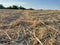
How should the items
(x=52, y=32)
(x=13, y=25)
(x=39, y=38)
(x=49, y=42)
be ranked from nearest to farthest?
(x=49, y=42) → (x=39, y=38) → (x=52, y=32) → (x=13, y=25)

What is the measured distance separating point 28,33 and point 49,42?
2.47ft

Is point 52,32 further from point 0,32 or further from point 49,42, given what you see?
point 0,32

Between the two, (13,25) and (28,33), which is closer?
(28,33)

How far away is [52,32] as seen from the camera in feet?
12.9

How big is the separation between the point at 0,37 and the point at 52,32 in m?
1.05

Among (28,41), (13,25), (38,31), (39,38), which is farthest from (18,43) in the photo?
(13,25)

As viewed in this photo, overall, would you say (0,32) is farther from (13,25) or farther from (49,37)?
(49,37)

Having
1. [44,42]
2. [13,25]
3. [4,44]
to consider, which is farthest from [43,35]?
[13,25]

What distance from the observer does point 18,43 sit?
3.47m

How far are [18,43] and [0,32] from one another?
0.82 metres

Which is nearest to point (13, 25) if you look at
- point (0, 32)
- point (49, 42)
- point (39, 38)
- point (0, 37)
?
point (0, 32)

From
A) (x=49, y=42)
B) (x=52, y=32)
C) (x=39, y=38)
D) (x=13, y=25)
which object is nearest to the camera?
(x=49, y=42)

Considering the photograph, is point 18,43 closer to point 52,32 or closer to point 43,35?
point 43,35

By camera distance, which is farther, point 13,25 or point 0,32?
point 13,25
